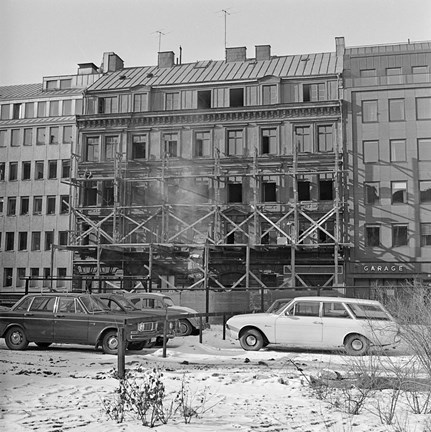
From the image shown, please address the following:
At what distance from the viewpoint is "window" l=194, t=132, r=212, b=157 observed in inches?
1715

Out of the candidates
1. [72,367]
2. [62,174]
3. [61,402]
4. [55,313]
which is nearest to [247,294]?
[55,313]


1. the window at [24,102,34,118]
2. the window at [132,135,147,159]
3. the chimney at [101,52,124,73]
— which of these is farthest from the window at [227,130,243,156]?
the window at [24,102,34,118]

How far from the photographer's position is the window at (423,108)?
40438 mm

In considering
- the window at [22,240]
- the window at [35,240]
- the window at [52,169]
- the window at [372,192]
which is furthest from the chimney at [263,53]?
the window at [22,240]

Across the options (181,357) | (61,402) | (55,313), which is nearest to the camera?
(61,402)

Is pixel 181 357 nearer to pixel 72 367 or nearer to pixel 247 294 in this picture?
pixel 72 367

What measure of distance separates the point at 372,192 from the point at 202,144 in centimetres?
1159

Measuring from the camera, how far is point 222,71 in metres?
46.2

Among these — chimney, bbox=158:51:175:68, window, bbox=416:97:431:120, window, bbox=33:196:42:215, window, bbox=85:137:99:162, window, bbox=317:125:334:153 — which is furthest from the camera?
window, bbox=33:196:42:215

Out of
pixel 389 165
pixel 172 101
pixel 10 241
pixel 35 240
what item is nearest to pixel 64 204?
pixel 35 240

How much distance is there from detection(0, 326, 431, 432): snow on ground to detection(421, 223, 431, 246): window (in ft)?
85.6

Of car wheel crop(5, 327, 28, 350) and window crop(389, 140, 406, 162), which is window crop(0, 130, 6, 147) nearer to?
window crop(389, 140, 406, 162)

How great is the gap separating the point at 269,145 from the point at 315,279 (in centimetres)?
929

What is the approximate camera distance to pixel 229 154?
141 ft
